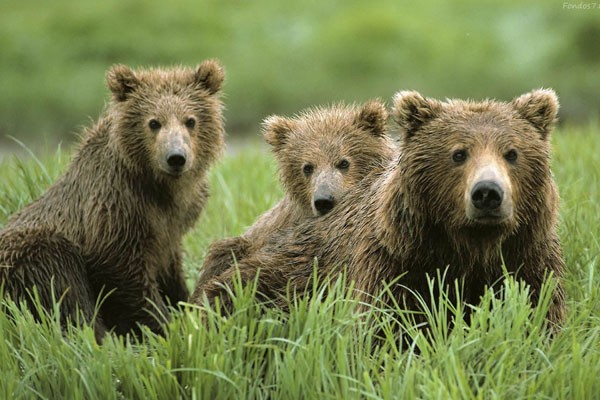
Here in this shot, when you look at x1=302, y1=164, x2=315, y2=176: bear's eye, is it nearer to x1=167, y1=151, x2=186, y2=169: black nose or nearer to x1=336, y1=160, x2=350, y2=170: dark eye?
x1=336, y1=160, x2=350, y2=170: dark eye

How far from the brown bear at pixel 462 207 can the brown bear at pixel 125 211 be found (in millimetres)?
1533

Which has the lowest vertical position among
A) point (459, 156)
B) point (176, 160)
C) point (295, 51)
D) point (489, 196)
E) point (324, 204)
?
point (324, 204)

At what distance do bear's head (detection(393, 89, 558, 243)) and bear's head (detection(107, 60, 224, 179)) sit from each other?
173 centimetres

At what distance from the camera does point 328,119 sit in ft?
20.5

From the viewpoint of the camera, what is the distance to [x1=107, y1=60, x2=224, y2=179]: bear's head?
593cm

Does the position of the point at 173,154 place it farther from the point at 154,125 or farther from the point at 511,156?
the point at 511,156

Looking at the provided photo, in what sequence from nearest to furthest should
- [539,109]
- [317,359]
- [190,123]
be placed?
1. [317,359]
2. [539,109]
3. [190,123]

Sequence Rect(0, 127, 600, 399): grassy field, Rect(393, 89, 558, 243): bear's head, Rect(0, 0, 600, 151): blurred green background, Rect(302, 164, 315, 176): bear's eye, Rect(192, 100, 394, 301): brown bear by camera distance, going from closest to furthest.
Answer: Rect(0, 127, 600, 399): grassy field < Rect(393, 89, 558, 243): bear's head < Rect(192, 100, 394, 301): brown bear < Rect(302, 164, 315, 176): bear's eye < Rect(0, 0, 600, 151): blurred green background

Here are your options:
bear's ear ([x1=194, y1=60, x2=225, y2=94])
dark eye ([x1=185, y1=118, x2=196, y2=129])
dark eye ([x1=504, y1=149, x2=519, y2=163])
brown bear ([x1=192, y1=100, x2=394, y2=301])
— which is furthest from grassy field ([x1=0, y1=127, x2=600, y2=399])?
bear's ear ([x1=194, y1=60, x2=225, y2=94])

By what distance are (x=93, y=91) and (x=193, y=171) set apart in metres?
6.97

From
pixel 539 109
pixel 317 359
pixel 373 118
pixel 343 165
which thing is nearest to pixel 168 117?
pixel 343 165

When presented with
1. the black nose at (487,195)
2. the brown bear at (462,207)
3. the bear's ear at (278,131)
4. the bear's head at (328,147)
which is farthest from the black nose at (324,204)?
the black nose at (487,195)

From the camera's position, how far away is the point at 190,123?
618 cm

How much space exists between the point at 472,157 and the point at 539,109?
16.2 inches
